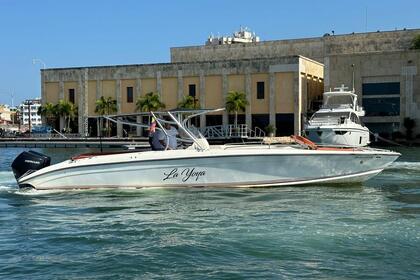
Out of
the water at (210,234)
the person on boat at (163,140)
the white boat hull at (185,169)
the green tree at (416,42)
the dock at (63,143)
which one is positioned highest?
the green tree at (416,42)

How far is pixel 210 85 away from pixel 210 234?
67.6m

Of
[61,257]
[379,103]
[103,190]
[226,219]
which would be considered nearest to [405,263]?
[226,219]

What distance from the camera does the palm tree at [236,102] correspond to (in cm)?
7275

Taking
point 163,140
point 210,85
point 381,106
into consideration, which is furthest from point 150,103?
point 163,140

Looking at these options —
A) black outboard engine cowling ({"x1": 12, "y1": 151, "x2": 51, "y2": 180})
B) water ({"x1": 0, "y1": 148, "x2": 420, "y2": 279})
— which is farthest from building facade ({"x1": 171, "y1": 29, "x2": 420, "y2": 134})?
black outboard engine cowling ({"x1": 12, "y1": 151, "x2": 51, "y2": 180})

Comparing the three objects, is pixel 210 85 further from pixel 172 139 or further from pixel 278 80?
pixel 172 139

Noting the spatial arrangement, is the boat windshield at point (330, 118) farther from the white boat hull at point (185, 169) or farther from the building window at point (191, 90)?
the building window at point (191, 90)

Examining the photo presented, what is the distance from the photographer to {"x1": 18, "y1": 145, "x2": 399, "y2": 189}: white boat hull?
620 inches

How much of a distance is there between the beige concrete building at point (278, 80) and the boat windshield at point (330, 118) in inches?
896

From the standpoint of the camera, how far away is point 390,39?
88500 mm

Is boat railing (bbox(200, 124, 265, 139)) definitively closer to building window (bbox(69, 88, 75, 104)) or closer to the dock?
the dock

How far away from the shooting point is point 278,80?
241ft

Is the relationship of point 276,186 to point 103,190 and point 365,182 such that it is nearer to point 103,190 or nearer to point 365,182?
point 365,182

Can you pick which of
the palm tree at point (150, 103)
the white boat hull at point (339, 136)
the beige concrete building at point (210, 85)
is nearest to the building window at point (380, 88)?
the beige concrete building at point (210, 85)
